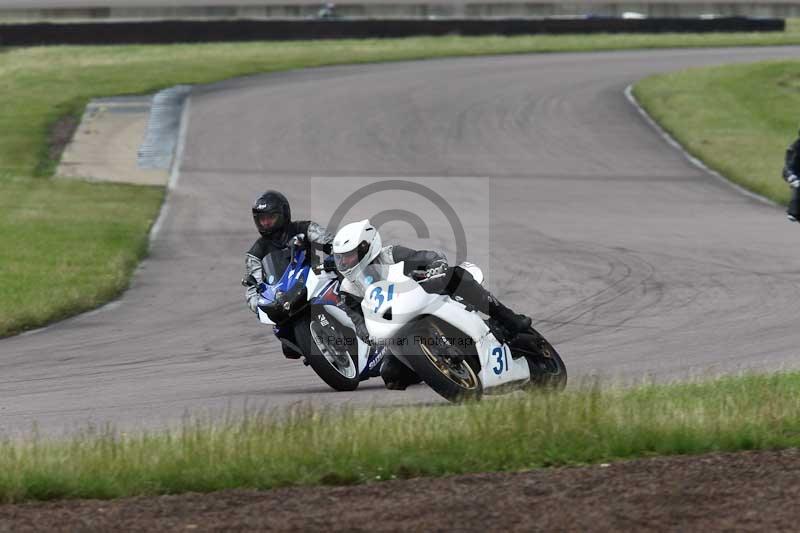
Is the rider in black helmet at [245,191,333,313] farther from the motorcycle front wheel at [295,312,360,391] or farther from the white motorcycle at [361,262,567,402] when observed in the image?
the white motorcycle at [361,262,567,402]

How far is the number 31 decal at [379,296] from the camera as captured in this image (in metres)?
8.52

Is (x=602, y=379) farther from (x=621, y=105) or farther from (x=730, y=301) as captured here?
(x=621, y=105)

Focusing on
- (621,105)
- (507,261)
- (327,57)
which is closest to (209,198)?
(507,261)

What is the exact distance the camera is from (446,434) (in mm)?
7336

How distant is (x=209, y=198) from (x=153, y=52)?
22940mm

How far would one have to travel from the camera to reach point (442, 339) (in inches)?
338

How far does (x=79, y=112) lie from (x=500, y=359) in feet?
84.0

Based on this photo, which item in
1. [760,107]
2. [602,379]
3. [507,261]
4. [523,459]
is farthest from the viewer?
[760,107]

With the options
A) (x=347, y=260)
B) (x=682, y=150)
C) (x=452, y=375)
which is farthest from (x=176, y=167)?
(x=452, y=375)

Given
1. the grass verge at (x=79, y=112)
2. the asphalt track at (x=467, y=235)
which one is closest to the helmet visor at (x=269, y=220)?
the asphalt track at (x=467, y=235)

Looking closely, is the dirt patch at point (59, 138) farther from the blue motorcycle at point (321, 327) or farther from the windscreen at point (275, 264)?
the blue motorcycle at point (321, 327)

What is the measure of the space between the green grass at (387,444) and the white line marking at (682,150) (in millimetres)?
14841

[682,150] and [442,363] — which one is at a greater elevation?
[442,363]

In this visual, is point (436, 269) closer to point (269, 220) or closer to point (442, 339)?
point (442, 339)
